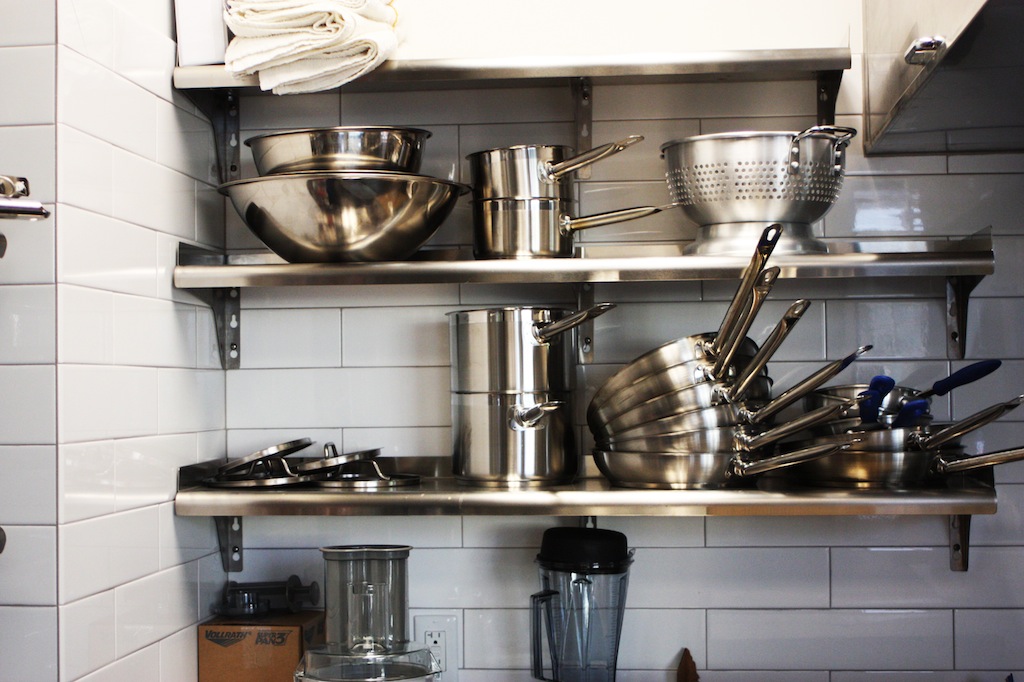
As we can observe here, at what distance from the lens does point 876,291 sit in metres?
1.66

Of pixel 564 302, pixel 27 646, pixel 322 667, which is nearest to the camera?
pixel 27 646

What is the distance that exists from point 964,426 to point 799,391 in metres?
0.23

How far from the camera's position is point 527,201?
4.89 ft

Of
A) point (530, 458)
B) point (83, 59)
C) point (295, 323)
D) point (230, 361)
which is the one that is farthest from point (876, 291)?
point (83, 59)

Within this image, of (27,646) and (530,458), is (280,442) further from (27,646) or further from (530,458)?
(27,646)

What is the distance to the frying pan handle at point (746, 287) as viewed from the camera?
4.19ft

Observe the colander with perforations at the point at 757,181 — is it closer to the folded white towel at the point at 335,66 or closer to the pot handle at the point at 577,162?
the pot handle at the point at 577,162

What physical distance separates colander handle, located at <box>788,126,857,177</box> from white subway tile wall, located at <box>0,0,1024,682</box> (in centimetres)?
23

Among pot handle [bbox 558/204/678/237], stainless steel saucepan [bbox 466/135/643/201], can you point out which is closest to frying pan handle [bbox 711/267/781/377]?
pot handle [bbox 558/204/678/237]

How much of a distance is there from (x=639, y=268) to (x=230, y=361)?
0.75m

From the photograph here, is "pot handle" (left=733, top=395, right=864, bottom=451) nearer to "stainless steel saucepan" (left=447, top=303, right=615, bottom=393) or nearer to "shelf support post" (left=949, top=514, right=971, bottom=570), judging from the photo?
"stainless steel saucepan" (left=447, top=303, right=615, bottom=393)

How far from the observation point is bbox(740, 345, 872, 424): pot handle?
4.27 feet

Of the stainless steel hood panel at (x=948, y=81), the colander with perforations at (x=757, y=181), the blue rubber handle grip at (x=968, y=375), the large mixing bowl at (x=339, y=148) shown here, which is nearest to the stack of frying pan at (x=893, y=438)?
the blue rubber handle grip at (x=968, y=375)

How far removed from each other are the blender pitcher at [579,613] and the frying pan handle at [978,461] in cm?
47
